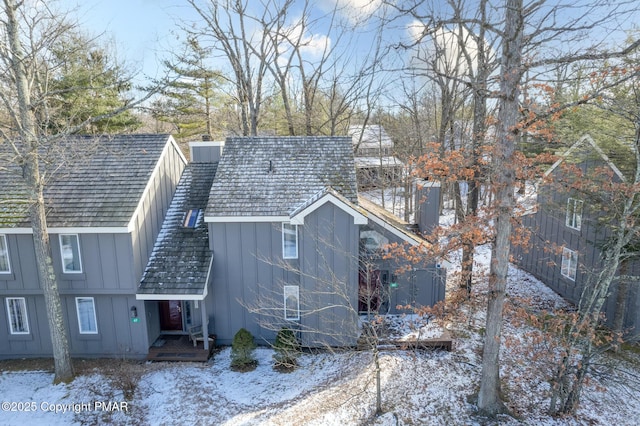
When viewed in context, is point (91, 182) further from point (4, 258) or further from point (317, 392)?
point (317, 392)

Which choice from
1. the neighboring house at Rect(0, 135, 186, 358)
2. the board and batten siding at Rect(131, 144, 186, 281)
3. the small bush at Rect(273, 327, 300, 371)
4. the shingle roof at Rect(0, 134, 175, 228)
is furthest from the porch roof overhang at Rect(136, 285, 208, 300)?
the small bush at Rect(273, 327, 300, 371)

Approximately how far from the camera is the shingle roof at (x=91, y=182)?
468 inches

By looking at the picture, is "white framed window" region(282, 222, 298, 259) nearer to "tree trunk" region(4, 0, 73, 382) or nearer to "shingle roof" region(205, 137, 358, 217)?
"shingle roof" region(205, 137, 358, 217)

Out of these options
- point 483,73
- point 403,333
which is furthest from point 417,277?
point 483,73

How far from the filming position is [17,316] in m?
12.7

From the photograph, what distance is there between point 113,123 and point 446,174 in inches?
835

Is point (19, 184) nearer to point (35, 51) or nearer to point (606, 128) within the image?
point (35, 51)

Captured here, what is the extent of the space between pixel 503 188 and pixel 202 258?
9250mm

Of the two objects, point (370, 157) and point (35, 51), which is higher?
point (35, 51)

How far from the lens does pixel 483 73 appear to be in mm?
13352

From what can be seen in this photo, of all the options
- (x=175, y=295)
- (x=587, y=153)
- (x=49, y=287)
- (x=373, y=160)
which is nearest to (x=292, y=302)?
(x=175, y=295)

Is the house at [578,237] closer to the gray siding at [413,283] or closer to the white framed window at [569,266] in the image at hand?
the white framed window at [569,266]

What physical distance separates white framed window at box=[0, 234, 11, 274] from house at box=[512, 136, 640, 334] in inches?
612

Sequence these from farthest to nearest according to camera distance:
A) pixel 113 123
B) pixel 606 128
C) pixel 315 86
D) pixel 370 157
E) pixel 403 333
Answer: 1. pixel 370 157
2. pixel 315 86
3. pixel 113 123
4. pixel 403 333
5. pixel 606 128
